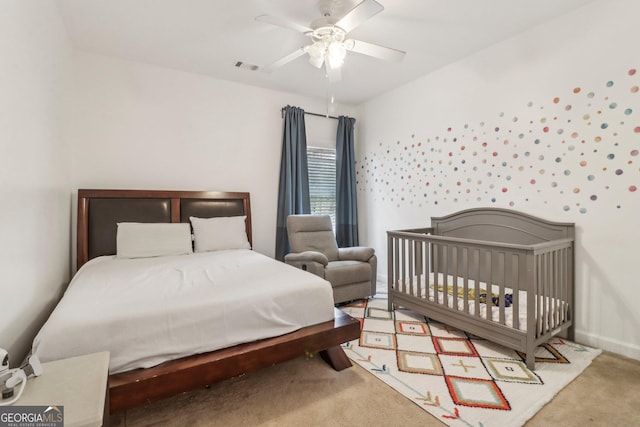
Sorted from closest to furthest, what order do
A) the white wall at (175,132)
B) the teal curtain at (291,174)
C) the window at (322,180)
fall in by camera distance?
the white wall at (175,132) → the teal curtain at (291,174) → the window at (322,180)

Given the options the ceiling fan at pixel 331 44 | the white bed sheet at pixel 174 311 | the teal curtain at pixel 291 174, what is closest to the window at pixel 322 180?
the teal curtain at pixel 291 174

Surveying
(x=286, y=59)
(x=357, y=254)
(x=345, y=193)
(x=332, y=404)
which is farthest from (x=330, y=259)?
(x=286, y=59)

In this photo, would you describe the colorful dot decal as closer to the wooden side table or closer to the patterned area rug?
the patterned area rug

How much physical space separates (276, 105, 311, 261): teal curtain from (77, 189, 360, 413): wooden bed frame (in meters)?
0.47

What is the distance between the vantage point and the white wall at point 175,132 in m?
2.96

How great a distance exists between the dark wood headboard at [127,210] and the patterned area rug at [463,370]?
2.11 metres

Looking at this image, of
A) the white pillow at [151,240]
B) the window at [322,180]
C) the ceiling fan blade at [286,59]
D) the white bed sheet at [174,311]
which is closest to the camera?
the white bed sheet at [174,311]

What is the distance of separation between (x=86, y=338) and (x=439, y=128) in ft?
11.3

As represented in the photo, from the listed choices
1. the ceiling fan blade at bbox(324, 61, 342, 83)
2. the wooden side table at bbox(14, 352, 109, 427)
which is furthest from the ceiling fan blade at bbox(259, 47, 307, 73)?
the wooden side table at bbox(14, 352, 109, 427)

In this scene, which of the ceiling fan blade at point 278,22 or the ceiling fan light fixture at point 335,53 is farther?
the ceiling fan light fixture at point 335,53

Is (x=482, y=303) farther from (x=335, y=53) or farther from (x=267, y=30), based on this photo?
(x=267, y=30)

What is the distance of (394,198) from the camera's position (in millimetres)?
3941

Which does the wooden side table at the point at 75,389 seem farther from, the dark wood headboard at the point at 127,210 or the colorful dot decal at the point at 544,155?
the colorful dot decal at the point at 544,155

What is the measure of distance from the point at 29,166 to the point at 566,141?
366cm
